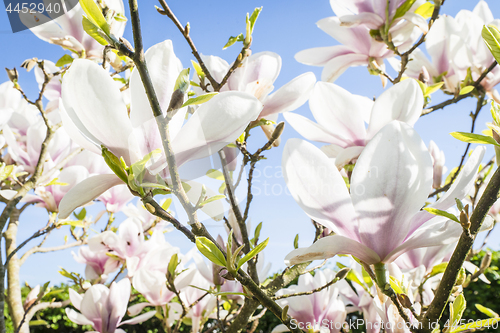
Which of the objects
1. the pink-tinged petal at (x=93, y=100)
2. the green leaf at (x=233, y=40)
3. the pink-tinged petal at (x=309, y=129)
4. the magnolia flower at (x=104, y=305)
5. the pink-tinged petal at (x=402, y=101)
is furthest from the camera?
the magnolia flower at (x=104, y=305)

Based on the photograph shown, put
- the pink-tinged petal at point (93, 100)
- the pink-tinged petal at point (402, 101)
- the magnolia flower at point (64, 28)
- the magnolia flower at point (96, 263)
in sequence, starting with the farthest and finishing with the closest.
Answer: the magnolia flower at point (96, 263), the magnolia flower at point (64, 28), the pink-tinged petal at point (402, 101), the pink-tinged petal at point (93, 100)

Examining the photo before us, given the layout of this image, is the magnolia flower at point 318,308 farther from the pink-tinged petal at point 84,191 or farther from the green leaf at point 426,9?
the green leaf at point 426,9

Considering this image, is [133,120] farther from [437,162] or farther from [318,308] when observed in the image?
[437,162]

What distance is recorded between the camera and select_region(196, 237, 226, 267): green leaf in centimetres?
50

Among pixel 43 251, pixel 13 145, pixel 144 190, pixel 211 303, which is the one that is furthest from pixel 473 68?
pixel 43 251

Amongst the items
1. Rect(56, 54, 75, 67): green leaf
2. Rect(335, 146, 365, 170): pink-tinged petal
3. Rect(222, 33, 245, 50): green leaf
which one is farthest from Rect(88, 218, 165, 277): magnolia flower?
Rect(335, 146, 365, 170): pink-tinged petal

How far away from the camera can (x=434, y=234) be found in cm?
53

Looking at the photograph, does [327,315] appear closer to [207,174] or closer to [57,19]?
[207,174]

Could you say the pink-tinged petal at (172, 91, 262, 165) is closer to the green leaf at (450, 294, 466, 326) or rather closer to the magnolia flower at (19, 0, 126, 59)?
the green leaf at (450, 294, 466, 326)

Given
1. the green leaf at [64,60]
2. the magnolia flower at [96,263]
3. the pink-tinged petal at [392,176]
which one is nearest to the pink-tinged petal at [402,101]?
the pink-tinged petal at [392,176]

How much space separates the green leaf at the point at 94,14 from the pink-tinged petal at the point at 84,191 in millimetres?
209

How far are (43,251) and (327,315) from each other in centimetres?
147

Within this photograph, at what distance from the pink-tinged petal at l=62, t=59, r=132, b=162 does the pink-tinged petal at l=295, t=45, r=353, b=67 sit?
96 cm

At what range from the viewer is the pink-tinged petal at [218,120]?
481 millimetres
